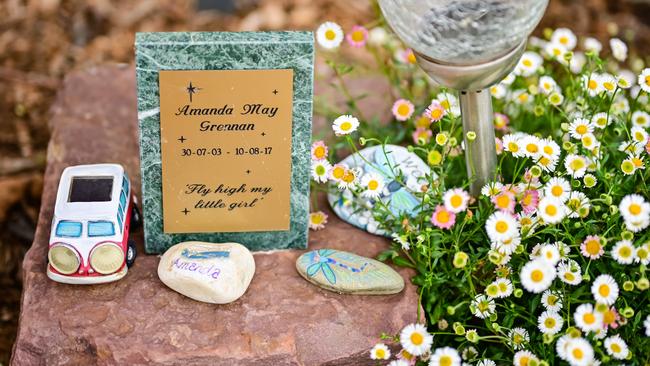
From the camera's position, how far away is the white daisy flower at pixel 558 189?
1.50 metres

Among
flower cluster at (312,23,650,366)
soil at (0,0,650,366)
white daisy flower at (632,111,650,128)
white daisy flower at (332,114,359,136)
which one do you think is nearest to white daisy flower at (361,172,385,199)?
flower cluster at (312,23,650,366)

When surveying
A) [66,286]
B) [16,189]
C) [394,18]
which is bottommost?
[16,189]

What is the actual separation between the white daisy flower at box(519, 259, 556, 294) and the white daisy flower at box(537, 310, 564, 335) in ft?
0.34

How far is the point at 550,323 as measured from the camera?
147 centimetres

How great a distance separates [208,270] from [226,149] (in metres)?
0.24

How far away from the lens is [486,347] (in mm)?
1615

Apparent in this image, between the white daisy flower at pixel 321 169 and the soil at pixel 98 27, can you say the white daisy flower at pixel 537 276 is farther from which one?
the soil at pixel 98 27

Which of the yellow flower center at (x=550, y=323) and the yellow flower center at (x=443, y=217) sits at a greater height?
the yellow flower center at (x=443, y=217)

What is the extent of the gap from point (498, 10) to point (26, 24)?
7.08 ft

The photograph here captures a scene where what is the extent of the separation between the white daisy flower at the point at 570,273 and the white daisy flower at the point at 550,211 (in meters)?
0.09

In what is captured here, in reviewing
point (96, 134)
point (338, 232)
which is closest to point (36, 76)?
point (96, 134)

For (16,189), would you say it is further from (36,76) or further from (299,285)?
(299,285)

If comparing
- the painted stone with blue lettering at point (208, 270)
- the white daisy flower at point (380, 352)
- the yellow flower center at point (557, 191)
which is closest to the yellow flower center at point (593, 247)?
the yellow flower center at point (557, 191)

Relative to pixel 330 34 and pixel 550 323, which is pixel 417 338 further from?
pixel 330 34
